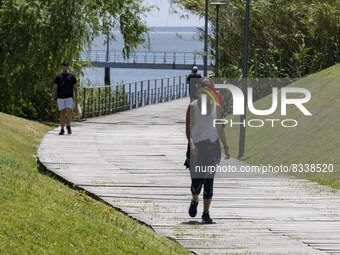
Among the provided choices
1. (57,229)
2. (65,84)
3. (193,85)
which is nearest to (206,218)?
(57,229)

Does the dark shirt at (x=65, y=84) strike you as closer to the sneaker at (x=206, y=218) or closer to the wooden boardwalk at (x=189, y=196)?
the wooden boardwalk at (x=189, y=196)

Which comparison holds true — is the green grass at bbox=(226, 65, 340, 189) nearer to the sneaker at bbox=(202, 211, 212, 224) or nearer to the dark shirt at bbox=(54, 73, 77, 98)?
the dark shirt at bbox=(54, 73, 77, 98)

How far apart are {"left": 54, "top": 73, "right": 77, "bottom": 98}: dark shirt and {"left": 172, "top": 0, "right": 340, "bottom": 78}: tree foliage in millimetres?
10669

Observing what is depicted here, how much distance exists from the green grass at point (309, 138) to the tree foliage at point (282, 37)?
812cm

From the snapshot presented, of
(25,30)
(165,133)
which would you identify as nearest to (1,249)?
(165,133)

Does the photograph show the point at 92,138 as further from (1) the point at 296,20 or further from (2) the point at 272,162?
(1) the point at 296,20

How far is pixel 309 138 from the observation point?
23.1 m

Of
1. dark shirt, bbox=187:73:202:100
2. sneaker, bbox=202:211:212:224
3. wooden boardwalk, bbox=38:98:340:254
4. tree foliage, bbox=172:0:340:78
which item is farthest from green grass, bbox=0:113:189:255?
tree foliage, bbox=172:0:340:78

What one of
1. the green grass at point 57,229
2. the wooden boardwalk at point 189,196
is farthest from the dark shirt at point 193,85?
the green grass at point 57,229

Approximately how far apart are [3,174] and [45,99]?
24023 mm

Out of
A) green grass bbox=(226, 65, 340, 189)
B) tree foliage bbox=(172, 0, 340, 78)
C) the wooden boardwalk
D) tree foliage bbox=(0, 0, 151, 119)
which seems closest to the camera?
the wooden boardwalk

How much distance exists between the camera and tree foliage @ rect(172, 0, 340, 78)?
1470 inches

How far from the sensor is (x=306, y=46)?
127 feet

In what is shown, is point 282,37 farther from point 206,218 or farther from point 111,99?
point 206,218
